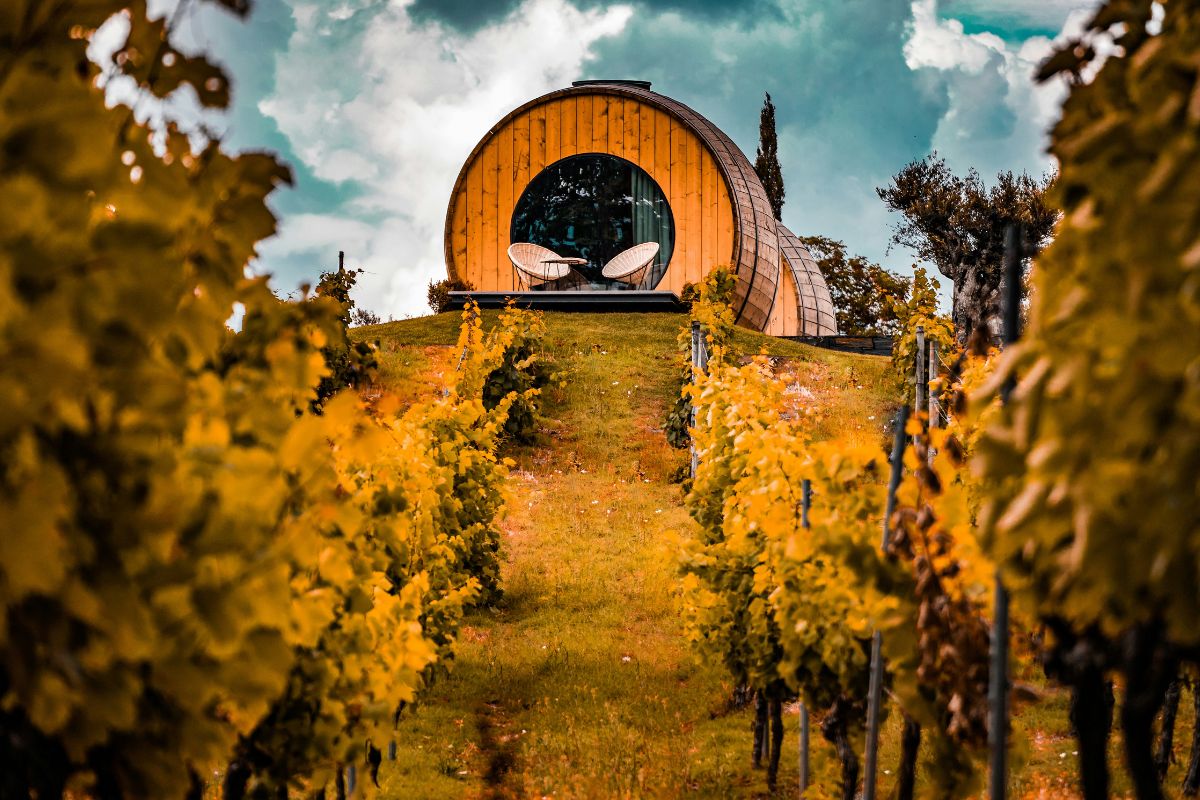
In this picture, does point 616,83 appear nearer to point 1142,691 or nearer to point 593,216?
point 593,216

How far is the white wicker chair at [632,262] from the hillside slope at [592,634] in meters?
3.98

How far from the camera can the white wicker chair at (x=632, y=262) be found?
2320cm

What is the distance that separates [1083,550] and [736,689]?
23.8 ft

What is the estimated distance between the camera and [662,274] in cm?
2428

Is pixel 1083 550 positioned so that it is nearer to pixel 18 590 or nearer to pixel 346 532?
pixel 18 590

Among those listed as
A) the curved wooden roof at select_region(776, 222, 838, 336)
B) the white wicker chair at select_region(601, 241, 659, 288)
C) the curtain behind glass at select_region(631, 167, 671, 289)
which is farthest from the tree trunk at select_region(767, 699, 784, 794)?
the curved wooden roof at select_region(776, 222, 838, 336)

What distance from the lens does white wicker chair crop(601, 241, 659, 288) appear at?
23.2m

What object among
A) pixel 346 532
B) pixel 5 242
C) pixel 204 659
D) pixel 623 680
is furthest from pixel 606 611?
pixel 5 242

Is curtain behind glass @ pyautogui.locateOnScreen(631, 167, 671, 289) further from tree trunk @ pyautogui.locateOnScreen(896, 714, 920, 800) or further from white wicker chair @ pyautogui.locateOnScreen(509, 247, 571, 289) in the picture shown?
tree trunk @ pyautogui.locateOnScreen(896, 714, 920, 800)

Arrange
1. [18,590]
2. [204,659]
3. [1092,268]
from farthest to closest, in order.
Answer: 1. [204,659]
2. [1092,268]
3. [18,590]

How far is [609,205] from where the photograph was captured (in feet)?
81.3

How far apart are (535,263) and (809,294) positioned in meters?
8.97

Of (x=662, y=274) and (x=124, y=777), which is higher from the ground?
(x=662, y=274)

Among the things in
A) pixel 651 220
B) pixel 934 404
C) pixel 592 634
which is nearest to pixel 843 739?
pixel 592 634
